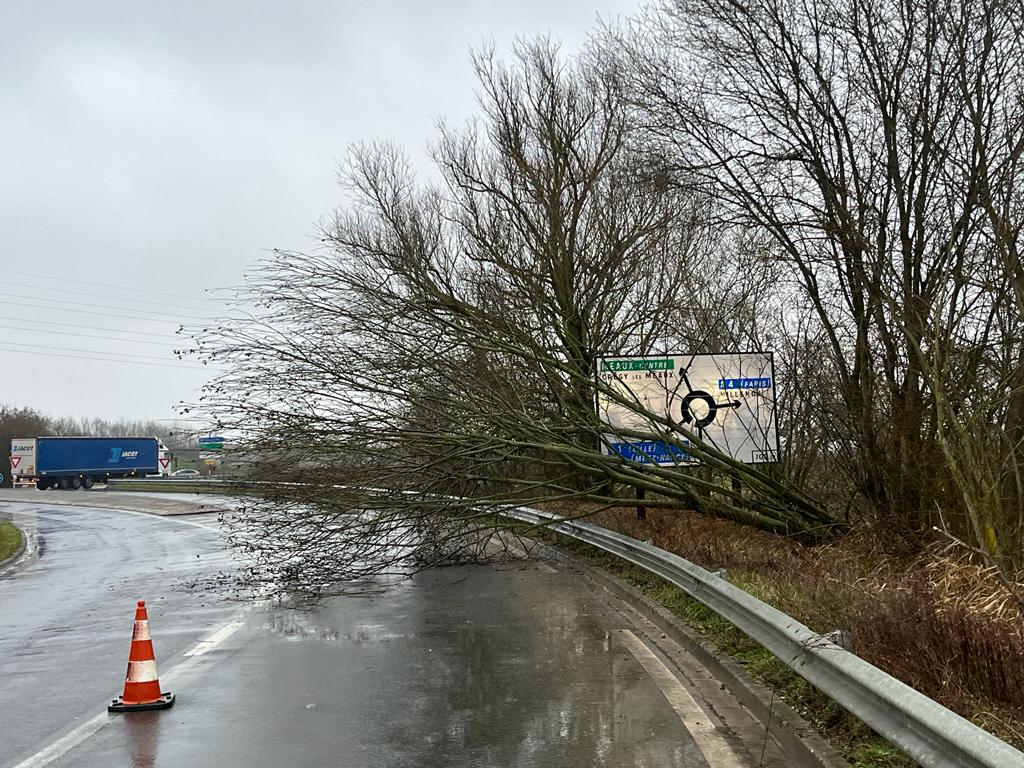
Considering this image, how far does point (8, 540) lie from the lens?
2403 centimetres

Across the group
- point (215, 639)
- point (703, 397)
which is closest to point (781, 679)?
point (215, 639)

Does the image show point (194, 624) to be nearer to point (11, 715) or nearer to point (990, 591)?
point (11, 715)

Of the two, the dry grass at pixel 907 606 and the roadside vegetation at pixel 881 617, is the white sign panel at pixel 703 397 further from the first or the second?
the roadside vegetation at pixel 881 617

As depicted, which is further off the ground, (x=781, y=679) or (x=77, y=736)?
(x=781, y=679)

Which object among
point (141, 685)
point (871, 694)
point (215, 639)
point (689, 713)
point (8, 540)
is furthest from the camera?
point (8, 540)

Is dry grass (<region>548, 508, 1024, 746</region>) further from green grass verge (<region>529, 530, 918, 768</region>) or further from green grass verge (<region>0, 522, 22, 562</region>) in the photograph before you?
green grass verge (<region>0, 522, 22, 562</region>)

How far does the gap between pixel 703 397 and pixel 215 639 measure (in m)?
9.49

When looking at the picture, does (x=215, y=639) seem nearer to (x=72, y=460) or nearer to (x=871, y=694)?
(x=871, y=694)

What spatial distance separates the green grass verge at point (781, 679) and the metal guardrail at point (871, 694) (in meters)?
0.24

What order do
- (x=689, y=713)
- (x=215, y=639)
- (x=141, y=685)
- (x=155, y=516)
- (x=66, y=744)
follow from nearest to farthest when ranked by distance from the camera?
1. (x=66, y=744)
2. (x=689, y=713)
3. (x=141, y=685)
4. (x=215, y=639)
5. (x=155, y=516)

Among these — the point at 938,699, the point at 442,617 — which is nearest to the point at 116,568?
→ the point at 442,617

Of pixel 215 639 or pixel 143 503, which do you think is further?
pixel 143 503

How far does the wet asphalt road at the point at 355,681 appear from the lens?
5938 millimetres

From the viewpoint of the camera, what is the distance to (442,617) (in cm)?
1101
